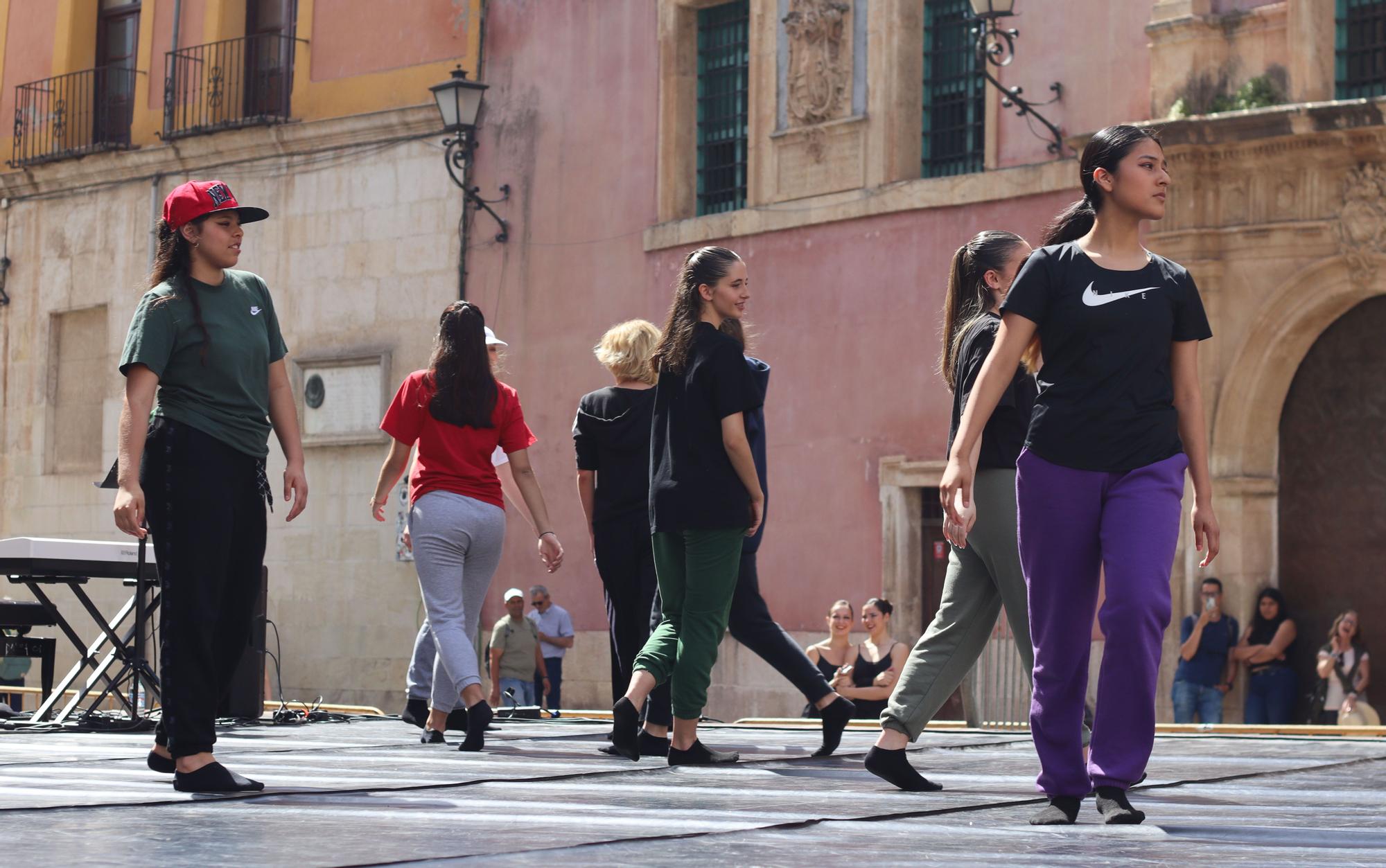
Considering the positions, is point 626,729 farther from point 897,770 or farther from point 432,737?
point 897,770

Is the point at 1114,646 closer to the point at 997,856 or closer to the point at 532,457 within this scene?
the point at 997,856

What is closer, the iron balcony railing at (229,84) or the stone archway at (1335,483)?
the stone archway at (1335,483)

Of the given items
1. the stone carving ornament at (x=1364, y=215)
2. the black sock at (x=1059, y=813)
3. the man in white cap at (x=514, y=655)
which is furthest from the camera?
the man in white cap at (x=514, y=655)

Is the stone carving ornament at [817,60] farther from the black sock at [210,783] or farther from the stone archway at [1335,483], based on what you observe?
the black sock at [210,783]

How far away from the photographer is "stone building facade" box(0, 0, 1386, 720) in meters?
16.6

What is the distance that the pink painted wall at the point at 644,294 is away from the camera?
18.7 meters

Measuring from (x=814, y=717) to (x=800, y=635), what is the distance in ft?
18.6

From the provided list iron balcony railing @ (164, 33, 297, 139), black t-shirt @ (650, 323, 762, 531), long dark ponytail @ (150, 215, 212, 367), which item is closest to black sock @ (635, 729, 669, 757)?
black t-shirt @ (650, 323, 762, 531)

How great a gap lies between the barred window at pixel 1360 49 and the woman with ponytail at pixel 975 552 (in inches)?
412

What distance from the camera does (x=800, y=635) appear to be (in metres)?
19.2

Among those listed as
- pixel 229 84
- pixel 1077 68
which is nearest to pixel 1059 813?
pixel 1077 68

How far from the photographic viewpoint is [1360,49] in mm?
16328

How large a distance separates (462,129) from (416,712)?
1291 cm

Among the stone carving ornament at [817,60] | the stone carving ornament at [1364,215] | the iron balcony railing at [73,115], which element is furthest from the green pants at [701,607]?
the iron balcony railing at [73,115]
